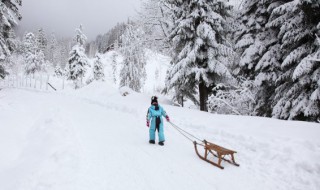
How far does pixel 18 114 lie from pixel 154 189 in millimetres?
11988

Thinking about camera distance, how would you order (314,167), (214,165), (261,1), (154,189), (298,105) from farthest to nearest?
(261,1), (298,105), (214,165), (314,167), (154,189)

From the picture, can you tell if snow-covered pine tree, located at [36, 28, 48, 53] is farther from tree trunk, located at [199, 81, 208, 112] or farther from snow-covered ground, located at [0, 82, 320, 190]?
snow-covered ground, located at [0, 82, 320, 190]

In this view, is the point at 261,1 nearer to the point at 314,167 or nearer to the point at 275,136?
the point at 275,136

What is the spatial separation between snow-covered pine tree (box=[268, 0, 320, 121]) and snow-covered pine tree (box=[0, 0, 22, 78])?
2234 cm

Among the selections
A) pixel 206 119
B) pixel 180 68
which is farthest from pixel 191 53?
pixel 206 119

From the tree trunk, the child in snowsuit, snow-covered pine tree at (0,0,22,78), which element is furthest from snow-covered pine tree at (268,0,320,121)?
snow-covered pine tree at (0,0,22,78)

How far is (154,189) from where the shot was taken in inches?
197

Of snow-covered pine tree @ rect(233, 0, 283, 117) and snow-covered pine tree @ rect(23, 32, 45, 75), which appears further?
snow-covered pine tree @ rect(23, 32, 45, 75)

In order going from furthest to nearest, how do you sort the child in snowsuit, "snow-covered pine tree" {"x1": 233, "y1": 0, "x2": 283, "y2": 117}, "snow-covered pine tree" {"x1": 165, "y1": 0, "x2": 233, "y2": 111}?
"snow-covered pine tree" {"x1": 165, "y1": 0, "x2": 233, "y2": 111} → "snow-covered pine tree" {"x1": 233, "y1": 0, "x2": 283, "y2": 117} → the child in snowsuit

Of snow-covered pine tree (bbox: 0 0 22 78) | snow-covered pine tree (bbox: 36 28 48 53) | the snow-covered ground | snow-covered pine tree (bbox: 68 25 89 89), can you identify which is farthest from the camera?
snow-covered pine tree (bbox: 36 28 48 53)

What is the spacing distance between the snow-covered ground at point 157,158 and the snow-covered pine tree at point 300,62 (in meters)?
2.12

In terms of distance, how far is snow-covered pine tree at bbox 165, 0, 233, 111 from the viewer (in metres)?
13.5

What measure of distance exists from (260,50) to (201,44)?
324 cm

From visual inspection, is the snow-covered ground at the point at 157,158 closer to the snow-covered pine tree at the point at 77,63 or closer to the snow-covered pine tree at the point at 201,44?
the snow-covered pine tree at the point at 201,44
